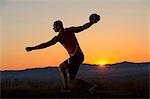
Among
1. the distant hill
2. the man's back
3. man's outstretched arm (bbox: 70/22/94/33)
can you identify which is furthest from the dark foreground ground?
man's outstretched arm (bbox: 70/22/94/33)

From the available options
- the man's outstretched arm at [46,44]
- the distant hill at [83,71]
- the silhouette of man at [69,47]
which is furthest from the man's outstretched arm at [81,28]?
the distant hill at [83,71]

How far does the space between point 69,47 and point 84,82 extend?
31cm

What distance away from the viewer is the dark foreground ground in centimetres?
318

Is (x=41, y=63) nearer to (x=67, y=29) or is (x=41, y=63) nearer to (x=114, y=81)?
(x=67, y=29)

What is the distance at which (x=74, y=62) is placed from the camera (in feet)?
10.5

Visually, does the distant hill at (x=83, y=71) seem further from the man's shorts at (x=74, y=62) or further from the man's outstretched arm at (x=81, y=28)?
the man's outstretched arm at (x=81, y=28)

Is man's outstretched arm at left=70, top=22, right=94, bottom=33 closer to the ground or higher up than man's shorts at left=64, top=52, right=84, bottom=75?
higher up

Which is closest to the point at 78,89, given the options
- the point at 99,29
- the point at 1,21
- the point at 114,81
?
the point at 114,81

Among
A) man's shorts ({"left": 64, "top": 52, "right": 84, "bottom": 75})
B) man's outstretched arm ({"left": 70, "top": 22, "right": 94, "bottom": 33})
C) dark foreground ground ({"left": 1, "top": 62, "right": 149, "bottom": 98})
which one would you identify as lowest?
dark foreground ground ({"left": 1, "top": 62, "right": 149, "bottom": 98})

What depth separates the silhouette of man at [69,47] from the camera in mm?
3180

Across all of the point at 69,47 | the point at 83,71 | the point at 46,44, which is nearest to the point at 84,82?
the point at 83,71

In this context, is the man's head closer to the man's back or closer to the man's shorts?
the man's back

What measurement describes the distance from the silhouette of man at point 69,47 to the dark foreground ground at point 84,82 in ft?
0.18

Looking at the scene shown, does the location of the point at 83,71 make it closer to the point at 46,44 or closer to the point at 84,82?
→ the point at 84,82
